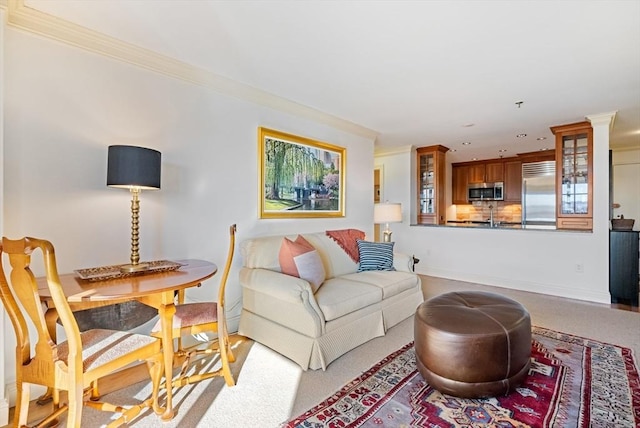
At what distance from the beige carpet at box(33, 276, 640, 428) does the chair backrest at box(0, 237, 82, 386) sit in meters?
0.57

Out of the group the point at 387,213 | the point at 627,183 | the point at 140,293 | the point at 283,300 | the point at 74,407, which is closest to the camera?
the point at 74,407

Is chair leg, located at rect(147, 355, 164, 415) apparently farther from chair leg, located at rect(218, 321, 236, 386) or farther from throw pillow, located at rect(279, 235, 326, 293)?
throw pillow, located at rect(279, 235, 326, 293)

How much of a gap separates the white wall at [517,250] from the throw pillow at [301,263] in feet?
11.4

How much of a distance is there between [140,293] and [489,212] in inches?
318

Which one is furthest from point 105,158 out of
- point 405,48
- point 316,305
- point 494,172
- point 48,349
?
point 494,172

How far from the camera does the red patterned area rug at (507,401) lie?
1682 mm

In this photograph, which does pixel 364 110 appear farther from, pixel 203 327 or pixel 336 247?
pixel 203 327

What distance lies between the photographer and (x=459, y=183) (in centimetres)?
786

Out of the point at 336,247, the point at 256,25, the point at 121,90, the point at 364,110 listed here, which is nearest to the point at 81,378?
the point at 121,90

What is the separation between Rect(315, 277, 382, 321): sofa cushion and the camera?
93.9 inches

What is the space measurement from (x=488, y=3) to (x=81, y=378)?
2881 millimetres

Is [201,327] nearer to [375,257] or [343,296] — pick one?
[343,296]

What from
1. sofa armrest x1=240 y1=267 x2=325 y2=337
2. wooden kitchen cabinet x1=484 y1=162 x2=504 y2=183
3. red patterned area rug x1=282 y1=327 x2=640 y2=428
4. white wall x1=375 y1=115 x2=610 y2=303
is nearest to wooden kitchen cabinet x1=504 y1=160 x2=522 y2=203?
wooden kitchen cabinet x1=484 y1=162 x2=504 y2=183

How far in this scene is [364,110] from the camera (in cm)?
372
